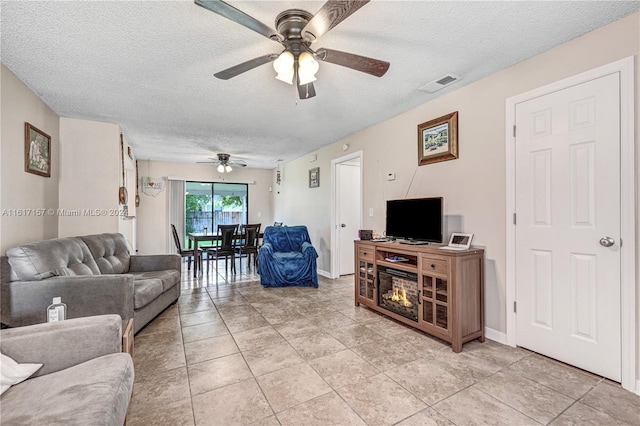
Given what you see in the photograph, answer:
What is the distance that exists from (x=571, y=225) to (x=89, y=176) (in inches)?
210

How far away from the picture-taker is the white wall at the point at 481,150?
80.6 inches

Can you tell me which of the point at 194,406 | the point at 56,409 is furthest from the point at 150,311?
the point at 56,409

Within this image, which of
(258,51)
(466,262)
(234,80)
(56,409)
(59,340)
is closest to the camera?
(56,409)

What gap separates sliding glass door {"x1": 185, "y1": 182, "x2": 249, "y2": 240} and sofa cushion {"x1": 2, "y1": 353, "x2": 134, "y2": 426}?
6.43m

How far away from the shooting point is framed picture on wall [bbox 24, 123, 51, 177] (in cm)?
281

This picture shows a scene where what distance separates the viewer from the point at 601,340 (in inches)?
77.9

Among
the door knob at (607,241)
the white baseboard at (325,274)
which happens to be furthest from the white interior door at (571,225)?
the white baseboard at (325,274)

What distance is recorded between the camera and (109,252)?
3406 mm

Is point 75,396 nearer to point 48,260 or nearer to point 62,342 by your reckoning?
point 62,342

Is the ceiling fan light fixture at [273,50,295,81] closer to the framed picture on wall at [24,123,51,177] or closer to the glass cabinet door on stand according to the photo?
the glass cabinet door on stand

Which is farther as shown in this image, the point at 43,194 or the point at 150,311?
the point at 43,194

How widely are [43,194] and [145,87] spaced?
1776 millimetres

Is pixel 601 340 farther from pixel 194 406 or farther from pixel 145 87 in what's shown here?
pixel 145 87

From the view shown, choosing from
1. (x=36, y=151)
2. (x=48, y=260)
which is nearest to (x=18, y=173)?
(x=36, y=151)
